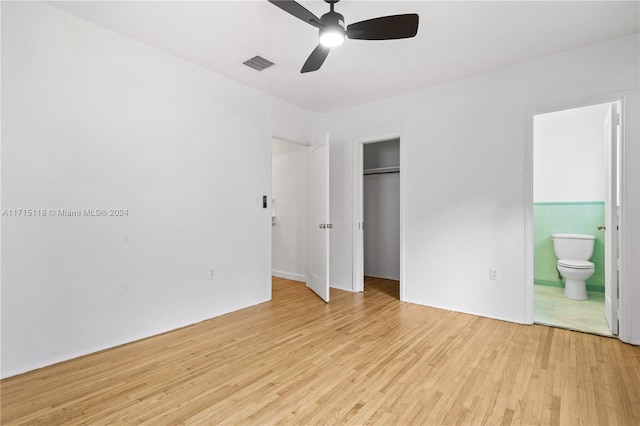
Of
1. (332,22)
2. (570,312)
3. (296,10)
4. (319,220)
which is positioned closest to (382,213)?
(319,220)

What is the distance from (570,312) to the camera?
11.1 feet

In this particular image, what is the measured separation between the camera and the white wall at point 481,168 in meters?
2.68

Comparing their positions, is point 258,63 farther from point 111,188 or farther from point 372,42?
point 111,188

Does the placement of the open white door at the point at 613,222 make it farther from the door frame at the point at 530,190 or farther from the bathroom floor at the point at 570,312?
the bathroom floor at the point at 570,312

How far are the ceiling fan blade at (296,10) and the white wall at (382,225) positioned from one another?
3.28 metres

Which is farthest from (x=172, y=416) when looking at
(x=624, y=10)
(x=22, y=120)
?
(x=624, y=10)

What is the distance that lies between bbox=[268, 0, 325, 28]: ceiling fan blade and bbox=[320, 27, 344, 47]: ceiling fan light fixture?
52mm

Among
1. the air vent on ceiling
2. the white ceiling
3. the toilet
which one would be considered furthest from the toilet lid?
the air vent on ceiling

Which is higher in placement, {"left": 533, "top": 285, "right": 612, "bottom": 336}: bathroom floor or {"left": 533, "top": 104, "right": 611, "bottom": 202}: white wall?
{"left": 533, "top": 104, "right": 611, "bottom": 202}: white wall

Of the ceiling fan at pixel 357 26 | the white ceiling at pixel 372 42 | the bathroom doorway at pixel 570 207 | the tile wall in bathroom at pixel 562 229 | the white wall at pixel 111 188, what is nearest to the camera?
the ceiling fan at pixel 357 26

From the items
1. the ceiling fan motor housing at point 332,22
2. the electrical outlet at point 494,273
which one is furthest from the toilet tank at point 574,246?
the ceiling fan motor housing at point 332,22

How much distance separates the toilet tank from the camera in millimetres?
3959

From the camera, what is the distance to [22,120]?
7.02 ft

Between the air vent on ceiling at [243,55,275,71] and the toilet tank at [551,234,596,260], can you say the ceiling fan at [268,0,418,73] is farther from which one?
the toilet tank at [551,234,596,260]
